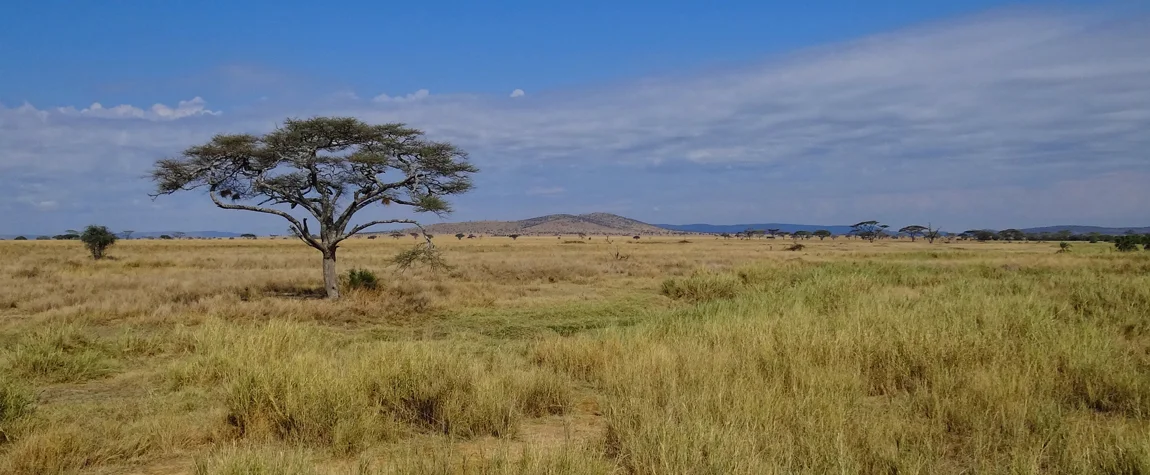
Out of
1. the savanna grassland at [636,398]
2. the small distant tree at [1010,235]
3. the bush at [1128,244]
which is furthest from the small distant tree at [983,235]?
the savanna grassland at [636,398]

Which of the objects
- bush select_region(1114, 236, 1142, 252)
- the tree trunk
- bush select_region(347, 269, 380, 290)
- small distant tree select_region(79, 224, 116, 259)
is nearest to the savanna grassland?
the tree trunk

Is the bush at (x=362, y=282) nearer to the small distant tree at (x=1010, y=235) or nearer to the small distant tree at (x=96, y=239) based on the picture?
the small distant tree at (x=96, y=239)

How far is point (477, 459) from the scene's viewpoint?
196 inches

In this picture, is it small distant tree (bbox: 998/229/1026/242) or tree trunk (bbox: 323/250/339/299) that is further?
small distant tree (bbox: 998/229/1026/242)

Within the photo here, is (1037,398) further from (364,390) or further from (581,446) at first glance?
(364,390)

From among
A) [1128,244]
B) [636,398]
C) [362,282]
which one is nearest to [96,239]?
[362,282]

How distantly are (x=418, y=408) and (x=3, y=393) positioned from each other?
14.2 feet

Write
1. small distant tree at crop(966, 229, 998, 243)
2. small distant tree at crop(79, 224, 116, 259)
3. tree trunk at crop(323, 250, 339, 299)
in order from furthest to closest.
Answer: small distant tree at crop(966, 229, 998, 243)
small distant tree at crop(79, 224, 116, 259)
tree trunk at crop(323, 250, 339, 299)

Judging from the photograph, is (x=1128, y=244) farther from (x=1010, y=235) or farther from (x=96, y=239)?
(x=96, y=239)

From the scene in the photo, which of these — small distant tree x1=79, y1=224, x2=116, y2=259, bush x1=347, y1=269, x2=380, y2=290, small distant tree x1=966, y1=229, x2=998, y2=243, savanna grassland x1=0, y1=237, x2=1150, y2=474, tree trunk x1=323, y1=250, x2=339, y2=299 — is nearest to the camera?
savanna grassland x1=0, y1=237, x2=1150, y2=474

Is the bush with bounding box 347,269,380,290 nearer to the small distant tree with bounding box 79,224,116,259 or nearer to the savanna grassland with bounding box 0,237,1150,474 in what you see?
the savanna grassland with bounding box 0,237,1150,474

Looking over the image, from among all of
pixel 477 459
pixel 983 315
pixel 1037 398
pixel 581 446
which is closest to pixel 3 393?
pixel 477 459

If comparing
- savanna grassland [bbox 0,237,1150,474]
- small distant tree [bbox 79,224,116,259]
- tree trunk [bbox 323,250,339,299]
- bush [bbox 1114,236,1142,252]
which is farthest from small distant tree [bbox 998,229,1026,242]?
small distant tree [bbox 79,224,116,259]

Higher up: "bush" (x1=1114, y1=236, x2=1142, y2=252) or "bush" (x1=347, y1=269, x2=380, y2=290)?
"bush" (x1=1114, y1=236, x2=1142, y2=252)
